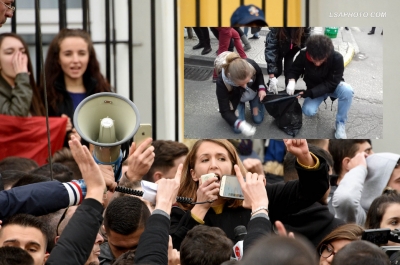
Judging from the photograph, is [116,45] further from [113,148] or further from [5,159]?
[113,148]

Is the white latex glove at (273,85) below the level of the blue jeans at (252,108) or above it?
above

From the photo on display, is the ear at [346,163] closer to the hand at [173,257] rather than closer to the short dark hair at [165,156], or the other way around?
the short dark hair at [165,156]

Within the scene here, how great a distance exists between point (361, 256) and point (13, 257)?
56.9 inches

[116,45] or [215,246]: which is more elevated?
[116,45]

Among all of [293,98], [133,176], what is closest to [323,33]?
[293,98]

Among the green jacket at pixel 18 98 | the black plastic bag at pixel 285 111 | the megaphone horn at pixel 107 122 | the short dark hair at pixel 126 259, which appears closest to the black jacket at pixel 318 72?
the black plastic bag at pixel 285 111

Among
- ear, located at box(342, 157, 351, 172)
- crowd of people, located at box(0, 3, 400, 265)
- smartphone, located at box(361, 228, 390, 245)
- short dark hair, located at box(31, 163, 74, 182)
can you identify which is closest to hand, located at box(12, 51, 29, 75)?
crowd of people, located at box(0, 3, 400, 265)

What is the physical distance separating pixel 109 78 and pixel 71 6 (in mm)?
874

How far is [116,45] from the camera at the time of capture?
321 inches

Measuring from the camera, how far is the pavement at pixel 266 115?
5457 millimetres

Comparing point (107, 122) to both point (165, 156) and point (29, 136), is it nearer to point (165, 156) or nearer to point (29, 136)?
point (165, 156)

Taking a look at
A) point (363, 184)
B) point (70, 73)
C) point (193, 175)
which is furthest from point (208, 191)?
point (70, 73)

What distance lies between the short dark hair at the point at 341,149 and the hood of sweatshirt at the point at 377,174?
262 millimetres

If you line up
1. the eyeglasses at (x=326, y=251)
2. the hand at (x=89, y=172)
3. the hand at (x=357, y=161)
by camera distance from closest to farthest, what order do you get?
the hand at (x=89, y=172)
the eyeglasses at (x=326, y=251)
the hand at (x=357, y=161)
